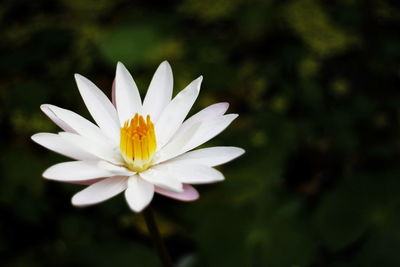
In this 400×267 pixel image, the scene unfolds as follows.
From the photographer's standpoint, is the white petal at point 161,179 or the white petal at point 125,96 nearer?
the white petal at point 161,179

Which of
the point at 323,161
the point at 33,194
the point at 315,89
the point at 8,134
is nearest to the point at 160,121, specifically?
the point at 33,194

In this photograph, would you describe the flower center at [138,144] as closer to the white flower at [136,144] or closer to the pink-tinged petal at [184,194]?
the white flower at [136,144]

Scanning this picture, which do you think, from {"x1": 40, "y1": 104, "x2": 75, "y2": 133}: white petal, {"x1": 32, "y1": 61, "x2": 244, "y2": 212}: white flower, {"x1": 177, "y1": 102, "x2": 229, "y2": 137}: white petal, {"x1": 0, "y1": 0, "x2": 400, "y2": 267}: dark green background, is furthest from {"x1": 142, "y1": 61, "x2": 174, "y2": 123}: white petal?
{"x1": 0, "y1": 0, "x2": 400, "y2": 267}: dark green background

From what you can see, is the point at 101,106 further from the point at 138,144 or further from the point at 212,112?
the point at 212,112

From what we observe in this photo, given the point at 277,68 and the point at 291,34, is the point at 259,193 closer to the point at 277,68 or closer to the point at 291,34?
the point at 277,68

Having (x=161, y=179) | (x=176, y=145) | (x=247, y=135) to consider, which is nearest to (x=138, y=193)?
(x=161, y=179)

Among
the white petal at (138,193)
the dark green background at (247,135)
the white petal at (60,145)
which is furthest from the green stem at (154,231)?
the dark green background at (247,135)

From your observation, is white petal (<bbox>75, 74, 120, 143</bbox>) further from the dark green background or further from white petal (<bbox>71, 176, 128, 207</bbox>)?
the dark green background
